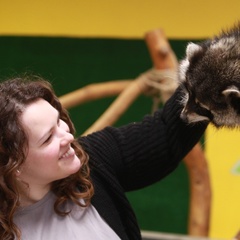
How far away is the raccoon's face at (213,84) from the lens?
1.31 m

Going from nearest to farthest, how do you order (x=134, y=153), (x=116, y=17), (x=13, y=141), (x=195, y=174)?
(x=13, y=141) < (x=134, y=153) < (x=195, y=174) < (x=116, y=17)

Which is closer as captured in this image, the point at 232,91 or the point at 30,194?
the point at 30,194

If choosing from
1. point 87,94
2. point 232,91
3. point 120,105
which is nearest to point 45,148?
point 232,91

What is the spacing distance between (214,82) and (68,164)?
47 centimetres

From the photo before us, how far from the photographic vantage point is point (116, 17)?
9.77 feet

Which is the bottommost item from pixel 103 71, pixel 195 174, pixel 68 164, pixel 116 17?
pixel 195 174

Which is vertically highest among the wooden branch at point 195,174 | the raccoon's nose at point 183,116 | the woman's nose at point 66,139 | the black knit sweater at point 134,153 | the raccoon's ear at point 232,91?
the woman's nose at point 66,139

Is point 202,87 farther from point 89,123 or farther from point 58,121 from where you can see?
point 89,123

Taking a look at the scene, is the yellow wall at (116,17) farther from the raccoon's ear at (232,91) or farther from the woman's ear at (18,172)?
the woman's ear at (18,172)

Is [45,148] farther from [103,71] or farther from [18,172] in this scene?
[103,71]

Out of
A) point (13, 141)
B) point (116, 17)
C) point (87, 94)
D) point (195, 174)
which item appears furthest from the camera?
point (116, 17)

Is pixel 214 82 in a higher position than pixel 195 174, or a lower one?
higher

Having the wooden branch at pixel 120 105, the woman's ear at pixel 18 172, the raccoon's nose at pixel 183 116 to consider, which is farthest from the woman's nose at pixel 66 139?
the wooden branch at pixel 120 105

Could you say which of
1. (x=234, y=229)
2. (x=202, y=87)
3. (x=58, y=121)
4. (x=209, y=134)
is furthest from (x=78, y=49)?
(x=58, y=121)
